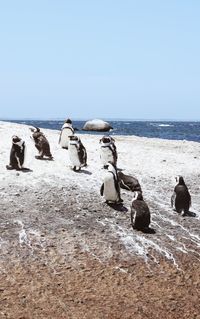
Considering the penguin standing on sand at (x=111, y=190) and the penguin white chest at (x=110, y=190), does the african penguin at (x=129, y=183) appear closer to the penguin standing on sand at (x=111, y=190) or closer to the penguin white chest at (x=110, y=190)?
the penguin standing on sand at (x=111, y=190)

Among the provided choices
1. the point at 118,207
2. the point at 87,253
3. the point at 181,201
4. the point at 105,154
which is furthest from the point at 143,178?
the point at 87,253

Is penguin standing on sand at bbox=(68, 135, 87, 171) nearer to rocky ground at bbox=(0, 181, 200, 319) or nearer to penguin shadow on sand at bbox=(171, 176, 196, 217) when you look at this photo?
rocky ground at bbox=(0, 181, 200, 319)

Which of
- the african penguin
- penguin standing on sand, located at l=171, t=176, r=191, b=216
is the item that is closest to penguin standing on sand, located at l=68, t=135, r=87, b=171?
the african penguin

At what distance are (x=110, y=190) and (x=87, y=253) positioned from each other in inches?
142

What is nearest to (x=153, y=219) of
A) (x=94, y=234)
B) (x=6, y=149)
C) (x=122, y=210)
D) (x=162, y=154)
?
(x=122, y=210)

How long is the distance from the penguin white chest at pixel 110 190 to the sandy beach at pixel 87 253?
0.28m

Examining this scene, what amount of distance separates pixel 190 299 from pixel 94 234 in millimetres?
3318

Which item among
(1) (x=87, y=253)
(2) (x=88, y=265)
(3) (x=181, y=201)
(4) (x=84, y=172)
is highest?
(4) (x=84, y=172)

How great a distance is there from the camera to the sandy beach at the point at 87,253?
9.77 metres

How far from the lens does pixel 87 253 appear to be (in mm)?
11680

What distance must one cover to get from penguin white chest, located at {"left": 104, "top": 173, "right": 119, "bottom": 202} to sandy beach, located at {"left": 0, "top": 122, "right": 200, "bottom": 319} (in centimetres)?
28

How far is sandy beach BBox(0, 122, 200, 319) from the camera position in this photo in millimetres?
9773

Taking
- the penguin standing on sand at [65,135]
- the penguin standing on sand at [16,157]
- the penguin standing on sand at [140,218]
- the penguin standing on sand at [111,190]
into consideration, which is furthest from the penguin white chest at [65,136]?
the penguin standing on sand at [140,218]

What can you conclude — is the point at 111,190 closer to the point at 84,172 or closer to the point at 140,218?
the point at 140,218
